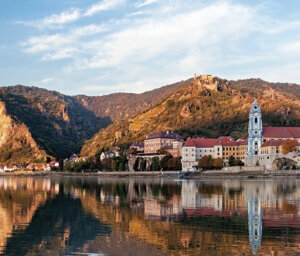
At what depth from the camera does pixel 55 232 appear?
24.8 meters

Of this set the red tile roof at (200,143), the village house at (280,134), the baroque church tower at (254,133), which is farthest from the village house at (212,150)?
the village house at (280,134)

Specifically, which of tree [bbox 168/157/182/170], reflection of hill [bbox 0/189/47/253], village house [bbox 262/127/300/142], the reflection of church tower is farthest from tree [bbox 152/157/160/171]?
the reflection of church tower

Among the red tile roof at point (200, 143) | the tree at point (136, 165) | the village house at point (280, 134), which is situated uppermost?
the village house at point (280, 134)

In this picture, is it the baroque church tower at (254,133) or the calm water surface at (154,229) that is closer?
the calm water surface at (154,229)

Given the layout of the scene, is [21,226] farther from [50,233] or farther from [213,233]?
[213,233]

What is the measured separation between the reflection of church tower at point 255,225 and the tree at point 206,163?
65.3 meters

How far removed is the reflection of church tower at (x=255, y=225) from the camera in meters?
20.6

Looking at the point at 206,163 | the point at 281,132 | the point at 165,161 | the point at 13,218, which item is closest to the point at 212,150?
the point at 206,163

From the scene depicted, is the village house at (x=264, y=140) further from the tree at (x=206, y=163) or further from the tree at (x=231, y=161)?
the tree at (x=206, y=163)

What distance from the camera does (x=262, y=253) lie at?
18.7m

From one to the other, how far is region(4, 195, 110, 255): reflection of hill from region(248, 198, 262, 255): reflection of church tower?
304 inches

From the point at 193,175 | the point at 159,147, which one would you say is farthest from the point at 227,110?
the point at 193,175

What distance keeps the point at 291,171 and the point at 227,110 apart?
9827 centimetres

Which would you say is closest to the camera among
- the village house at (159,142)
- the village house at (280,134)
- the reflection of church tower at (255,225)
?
the reflection of church tower at (255,225)
